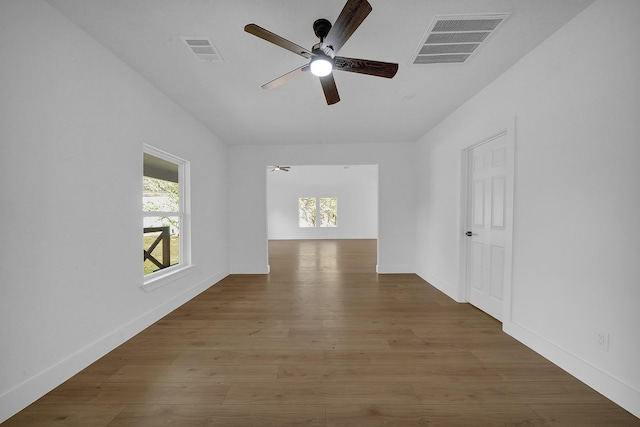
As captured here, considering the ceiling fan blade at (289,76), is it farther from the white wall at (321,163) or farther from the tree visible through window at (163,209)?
the white wall at (321,163)

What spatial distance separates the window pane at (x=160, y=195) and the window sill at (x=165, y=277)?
2.59ft

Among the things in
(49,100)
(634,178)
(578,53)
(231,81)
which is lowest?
(634,178)

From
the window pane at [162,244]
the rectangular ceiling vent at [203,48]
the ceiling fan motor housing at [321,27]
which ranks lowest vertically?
the window pane at [162,244]

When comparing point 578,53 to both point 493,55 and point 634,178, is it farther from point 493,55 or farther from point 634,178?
point 634,178

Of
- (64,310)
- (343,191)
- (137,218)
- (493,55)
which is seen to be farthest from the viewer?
(343,191)

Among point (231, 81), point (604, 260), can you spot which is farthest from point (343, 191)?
point (604, 260)

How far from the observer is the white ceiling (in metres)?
1.69

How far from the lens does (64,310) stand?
175cm

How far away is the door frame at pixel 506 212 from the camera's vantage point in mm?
2400

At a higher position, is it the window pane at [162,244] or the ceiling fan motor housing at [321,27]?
the ceiling fan motor housing at [321,27]

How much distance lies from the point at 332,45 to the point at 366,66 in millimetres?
329

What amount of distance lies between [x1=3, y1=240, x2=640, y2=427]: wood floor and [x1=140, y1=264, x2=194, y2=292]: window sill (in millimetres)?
421

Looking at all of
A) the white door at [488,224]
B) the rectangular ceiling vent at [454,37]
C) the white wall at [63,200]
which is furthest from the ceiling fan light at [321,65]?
the white door at [488,224]

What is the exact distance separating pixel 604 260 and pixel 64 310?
373 centimetres
